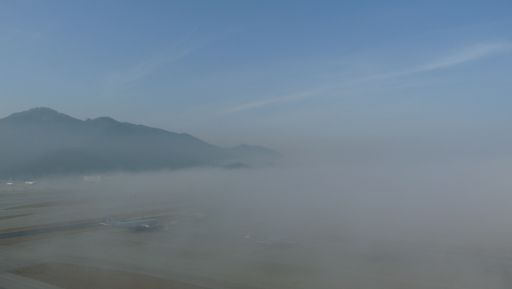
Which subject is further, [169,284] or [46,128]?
[46,128]

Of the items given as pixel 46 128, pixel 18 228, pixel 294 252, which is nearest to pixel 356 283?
pixel 294 252

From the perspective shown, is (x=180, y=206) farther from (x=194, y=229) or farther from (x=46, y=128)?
(x=46, y=128)

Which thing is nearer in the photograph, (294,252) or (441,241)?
(294,252)

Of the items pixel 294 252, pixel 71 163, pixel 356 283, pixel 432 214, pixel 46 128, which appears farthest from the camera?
pixel 46 128

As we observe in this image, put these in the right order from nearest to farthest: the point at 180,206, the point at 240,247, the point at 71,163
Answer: the point at 240,247
the point at 180,206
the point at 71,163

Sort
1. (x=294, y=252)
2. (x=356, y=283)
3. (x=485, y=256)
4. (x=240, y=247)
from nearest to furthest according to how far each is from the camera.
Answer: (x=356, y=283), (x=485, y=256), (x=294, y=252), (x=240, y=247)

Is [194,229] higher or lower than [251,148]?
lower

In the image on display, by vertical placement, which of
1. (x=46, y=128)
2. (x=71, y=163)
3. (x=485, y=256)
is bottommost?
(x=485, y=256)

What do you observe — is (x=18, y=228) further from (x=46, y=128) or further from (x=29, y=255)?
(x=46, y=128)

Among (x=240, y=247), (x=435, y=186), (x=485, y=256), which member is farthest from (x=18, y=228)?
(x=435, y=186)
